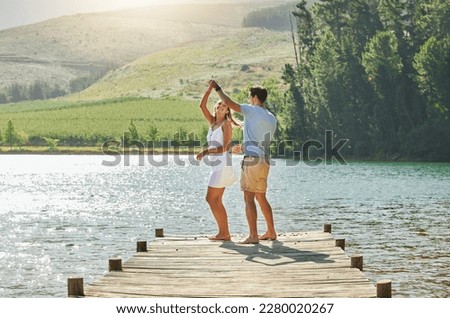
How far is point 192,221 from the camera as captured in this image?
126 feet

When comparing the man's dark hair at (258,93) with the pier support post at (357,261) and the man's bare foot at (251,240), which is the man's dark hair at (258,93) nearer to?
the man's bare foot at (251,240)

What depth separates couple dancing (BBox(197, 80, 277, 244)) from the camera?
16.2 metres

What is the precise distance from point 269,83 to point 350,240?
121174 mm

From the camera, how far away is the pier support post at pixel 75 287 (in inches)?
495

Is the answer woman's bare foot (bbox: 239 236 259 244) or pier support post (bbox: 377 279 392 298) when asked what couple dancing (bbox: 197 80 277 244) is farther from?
pier support post (bbox: 377 279 392 298)

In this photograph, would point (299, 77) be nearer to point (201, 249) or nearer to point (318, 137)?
point (318, 137)

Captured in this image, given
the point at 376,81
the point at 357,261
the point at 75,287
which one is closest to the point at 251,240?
the point at 357,261

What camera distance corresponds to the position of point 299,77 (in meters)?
116

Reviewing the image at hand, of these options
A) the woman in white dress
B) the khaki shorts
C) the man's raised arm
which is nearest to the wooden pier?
the woman in white dress

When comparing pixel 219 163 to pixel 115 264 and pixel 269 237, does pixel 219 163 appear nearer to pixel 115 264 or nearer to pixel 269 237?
pixel 269 237

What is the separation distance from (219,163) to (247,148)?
3.31 ft

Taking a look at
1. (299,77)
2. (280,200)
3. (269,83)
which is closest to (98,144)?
(269,83)

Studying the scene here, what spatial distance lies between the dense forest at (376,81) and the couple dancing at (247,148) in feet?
269

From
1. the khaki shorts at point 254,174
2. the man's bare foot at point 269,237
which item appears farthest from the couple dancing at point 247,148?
the man's bare foot at point 269,237
